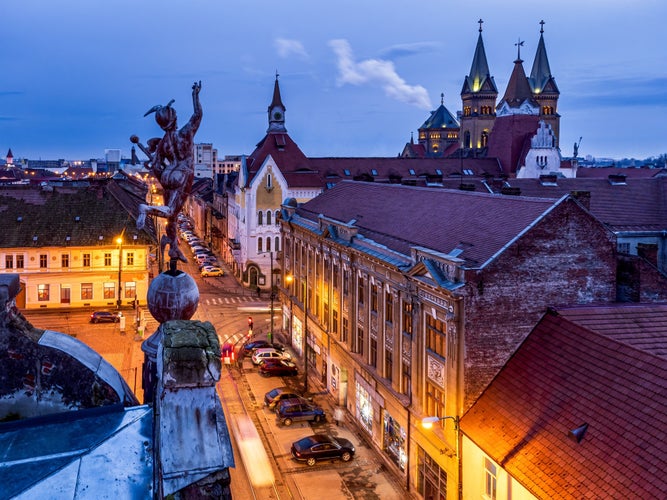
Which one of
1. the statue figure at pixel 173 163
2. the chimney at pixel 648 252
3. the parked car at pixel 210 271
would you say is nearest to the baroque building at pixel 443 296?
the chimney at pixel 648 252

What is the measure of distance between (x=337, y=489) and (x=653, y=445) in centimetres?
1754

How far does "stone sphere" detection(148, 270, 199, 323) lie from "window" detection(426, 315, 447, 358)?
69.7ft

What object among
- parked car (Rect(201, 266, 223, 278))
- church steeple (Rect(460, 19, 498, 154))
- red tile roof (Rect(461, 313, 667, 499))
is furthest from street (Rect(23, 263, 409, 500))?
church steeple (Rect(460, 19, 498, 154))

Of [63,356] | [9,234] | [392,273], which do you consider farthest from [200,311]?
[63,356]

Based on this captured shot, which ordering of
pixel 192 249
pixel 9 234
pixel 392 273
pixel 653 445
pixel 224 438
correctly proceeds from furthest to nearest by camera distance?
1. pixel 192 249
2. pixel 9 234
3. pixel 392 273
4. pixel 653 445
5. pixel 224 438

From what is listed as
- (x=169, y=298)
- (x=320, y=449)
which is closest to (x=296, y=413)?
(x=320, y=449)

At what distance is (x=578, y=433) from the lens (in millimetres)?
21906

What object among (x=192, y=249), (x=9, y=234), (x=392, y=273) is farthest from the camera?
(x=192, y=249)

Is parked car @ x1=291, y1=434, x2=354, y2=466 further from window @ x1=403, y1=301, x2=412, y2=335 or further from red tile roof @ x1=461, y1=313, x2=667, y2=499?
red tile roof @ x1=461, y1=313, x2=667, y2=499

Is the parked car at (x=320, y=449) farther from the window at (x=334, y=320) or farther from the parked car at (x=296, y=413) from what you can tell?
the window at (x=334, y=320)

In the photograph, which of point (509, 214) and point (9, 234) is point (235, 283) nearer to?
point (9, 234)

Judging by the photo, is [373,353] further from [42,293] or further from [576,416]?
[42,293]

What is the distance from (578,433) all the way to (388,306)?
53.1 feet

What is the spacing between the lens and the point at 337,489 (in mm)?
33469
